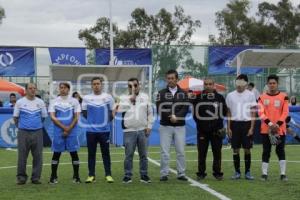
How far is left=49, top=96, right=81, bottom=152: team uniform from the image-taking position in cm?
1145

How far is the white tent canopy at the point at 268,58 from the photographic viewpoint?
19.0 m

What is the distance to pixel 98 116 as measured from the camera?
11.4 m

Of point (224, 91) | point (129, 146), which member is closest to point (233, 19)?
point (224, 91)

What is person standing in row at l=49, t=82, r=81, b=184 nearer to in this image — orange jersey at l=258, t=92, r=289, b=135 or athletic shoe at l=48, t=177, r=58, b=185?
athletic shoe at l=48, t=177, r=58, b=185

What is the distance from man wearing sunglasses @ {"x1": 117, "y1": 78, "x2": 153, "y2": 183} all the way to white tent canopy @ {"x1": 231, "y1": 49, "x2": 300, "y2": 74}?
316 inches

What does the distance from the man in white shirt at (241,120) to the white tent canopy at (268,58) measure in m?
6.93

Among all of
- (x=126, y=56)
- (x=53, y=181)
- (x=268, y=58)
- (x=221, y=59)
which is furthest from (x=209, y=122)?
(x=221, y=59)

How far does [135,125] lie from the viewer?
11.4m

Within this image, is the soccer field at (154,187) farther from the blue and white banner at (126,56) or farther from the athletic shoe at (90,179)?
the blue and white banner at (126,56)

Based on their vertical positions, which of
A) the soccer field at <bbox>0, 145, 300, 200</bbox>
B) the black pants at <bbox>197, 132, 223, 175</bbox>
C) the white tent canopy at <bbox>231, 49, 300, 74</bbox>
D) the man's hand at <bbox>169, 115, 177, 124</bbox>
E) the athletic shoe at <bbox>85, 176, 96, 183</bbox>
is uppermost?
the white tent canopy at <bbox>231, 49, 300, 74</bbox>

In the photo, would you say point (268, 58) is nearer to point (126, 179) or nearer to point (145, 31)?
point (126, 179)

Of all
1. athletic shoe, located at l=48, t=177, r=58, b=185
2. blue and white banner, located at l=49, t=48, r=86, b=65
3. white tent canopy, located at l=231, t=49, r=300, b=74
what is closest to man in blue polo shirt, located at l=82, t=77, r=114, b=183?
athletic shoe, located at l=48, t=177, r=58, b=185

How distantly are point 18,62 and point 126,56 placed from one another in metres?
5.00

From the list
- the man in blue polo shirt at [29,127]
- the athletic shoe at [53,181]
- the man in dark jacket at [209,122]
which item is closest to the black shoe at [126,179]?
the athletic shoe at [53,181]
